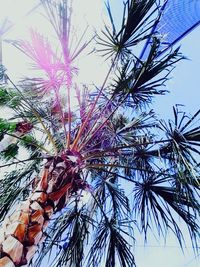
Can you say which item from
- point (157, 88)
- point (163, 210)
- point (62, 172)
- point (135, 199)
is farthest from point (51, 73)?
point (163, 210)

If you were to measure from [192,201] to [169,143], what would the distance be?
0.53m

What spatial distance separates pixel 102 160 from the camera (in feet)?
11.1

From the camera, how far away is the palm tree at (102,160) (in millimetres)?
2117

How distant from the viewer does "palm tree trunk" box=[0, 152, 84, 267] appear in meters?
1.67

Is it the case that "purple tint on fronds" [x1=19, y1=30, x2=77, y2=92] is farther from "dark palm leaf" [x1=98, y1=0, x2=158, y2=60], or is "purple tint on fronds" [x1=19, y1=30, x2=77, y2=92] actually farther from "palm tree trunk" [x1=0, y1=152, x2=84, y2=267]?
"palm tree trunk" [x1=0, y1=152, x2=84, y2=267]

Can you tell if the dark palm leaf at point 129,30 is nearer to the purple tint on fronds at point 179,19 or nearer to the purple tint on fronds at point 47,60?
the purple tint on fronds at point 47,60

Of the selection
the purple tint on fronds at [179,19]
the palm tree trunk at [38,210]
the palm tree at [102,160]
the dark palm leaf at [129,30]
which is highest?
the purple tint on fronds at [179,19]

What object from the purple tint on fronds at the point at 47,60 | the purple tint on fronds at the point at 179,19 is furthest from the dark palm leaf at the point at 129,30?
the purple tint on fronds at the point at 179,19

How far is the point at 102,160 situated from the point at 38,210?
62.3 inches

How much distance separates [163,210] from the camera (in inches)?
104

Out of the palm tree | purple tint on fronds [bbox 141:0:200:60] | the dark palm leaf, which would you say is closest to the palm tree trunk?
the palm tree

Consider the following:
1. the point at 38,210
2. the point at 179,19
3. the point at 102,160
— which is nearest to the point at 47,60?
the point at 102,160

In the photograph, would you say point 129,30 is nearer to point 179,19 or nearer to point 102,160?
point 102,160

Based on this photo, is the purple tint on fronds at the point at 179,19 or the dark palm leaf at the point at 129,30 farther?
the purple tint on fronds at the point at 179,19
